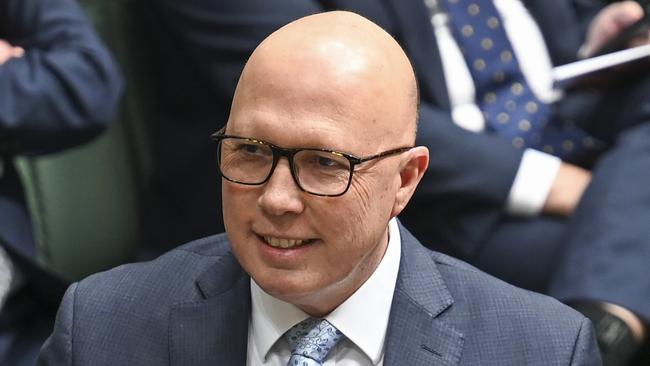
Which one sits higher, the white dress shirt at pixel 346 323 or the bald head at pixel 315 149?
the bald head at pixel 315 149

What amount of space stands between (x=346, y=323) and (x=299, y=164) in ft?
0.71

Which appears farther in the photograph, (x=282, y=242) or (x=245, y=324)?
(x=245, y=324)

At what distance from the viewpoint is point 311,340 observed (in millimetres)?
1199

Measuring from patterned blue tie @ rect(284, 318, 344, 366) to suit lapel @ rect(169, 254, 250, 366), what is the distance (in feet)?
0.20

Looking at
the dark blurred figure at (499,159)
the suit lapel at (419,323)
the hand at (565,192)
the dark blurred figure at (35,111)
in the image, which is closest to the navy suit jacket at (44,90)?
the dark blurred figure at (35,111)

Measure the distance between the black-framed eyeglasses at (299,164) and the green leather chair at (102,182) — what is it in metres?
1.19

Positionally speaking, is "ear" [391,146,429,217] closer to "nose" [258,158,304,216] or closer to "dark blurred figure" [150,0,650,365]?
"nose" [258,158,304,216]

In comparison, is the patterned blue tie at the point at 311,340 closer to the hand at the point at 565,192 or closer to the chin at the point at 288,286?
the chin at the point at 288,286

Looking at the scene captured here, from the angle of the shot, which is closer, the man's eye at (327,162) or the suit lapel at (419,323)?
the man's eye at (327,162)

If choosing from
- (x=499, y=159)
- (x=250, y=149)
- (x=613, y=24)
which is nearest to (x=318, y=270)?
(x=250, y=149)

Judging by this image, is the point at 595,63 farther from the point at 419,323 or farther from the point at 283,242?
the point at 283,242

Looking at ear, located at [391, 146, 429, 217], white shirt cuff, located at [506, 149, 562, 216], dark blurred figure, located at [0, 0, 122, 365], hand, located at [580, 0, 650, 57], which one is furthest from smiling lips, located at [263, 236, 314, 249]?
hand, located at [580, 0, 650, 57]

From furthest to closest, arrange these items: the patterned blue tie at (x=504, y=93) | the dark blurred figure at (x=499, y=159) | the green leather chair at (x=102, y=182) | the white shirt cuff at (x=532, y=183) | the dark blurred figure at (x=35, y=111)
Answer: the green leather chair at (x=102, y=182) < the patterned blue tie at (x=504, y=93) < the white shirt cuff at (x=532, y=183) < the dark blurred figure at (x=499, y=159) < the dark blurred figure at (x=35, y=111)

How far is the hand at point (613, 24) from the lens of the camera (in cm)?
212
